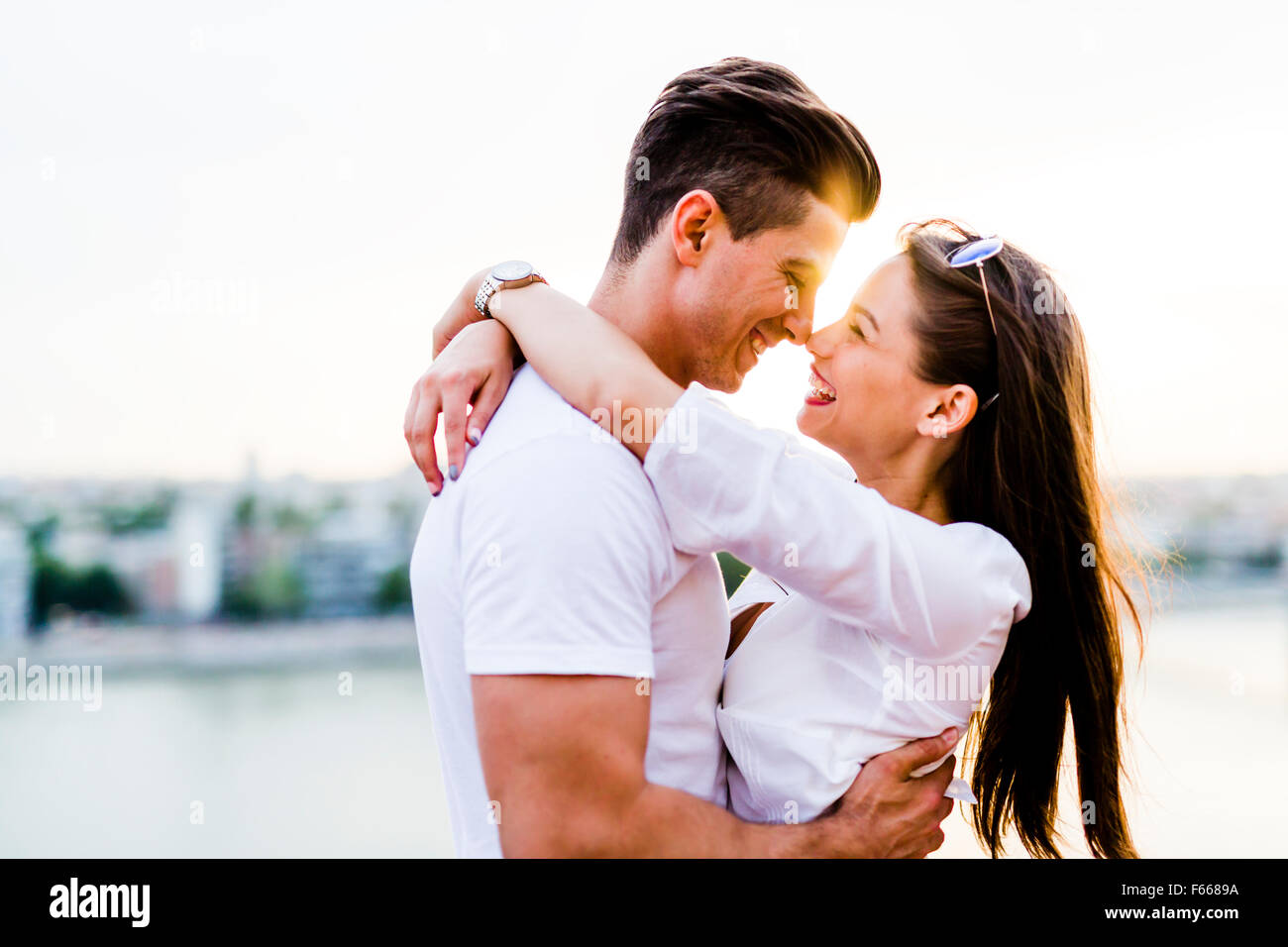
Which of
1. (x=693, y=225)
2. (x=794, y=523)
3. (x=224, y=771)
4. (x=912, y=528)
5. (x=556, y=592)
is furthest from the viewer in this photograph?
(x=224, y=771)

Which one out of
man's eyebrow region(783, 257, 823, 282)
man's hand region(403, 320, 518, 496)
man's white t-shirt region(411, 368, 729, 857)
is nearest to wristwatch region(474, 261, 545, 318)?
man's hand region(403, 320, 518, 496)

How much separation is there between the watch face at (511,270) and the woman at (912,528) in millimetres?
49

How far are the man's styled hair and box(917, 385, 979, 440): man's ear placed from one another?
0.37m

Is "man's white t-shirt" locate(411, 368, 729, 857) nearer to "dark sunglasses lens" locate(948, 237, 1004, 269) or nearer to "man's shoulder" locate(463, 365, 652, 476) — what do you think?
"man's shoulder" locate(463, 365, 652, 476)

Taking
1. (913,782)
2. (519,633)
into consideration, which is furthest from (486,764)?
(913,782)

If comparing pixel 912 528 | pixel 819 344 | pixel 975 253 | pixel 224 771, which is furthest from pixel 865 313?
pixel 224 771

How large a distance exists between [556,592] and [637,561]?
0.11 metres

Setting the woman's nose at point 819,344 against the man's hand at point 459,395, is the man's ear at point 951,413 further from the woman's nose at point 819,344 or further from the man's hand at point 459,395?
the man's hand at point 459,395

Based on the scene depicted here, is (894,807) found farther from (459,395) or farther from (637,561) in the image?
(459,395)

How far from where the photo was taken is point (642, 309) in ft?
4.92

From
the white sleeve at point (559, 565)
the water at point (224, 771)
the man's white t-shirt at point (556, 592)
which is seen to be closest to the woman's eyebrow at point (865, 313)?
the man's white t-shirt at point (556, 592)

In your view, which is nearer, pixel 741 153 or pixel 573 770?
pixel 573 770
